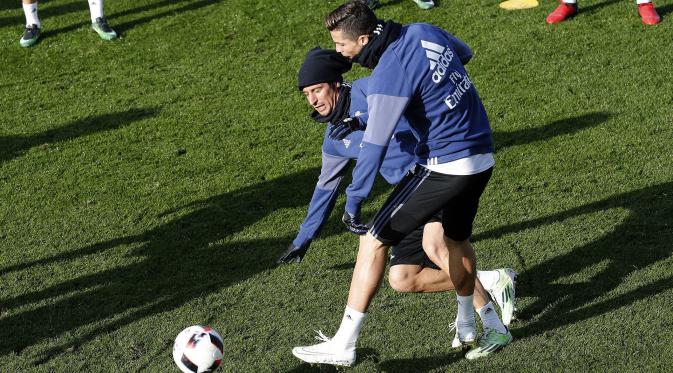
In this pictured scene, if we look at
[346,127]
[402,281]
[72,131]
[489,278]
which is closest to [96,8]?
[72,131]

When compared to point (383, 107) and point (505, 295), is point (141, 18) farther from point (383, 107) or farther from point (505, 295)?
point (383, 107)

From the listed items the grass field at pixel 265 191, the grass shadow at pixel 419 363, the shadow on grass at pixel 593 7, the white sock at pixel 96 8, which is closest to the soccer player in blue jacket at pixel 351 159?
the grass field at pixel 265 191

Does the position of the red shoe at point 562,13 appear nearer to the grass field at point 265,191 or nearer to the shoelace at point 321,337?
the grass field at point 265,191

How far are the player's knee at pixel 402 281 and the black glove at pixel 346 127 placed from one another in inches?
37.5

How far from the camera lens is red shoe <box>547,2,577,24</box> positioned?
1105 cm

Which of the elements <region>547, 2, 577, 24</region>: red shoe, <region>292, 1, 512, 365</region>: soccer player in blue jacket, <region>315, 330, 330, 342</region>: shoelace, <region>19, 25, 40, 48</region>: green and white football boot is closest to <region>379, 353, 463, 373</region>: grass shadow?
<region>292, 1, 512, 365</region>: soccer player in blue jacket

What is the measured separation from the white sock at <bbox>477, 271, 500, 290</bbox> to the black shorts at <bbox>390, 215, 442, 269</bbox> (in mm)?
351

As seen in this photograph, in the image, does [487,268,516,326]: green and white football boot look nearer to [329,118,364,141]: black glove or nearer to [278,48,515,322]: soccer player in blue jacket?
[278,48,515,322]: soccer player in blue jacket

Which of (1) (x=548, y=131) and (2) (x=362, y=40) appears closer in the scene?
(2) (x=362, y=40)

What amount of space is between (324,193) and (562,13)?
574 cm

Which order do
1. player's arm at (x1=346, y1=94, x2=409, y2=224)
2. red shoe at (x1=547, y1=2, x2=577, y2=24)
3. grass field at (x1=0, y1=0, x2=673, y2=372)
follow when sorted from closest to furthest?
player's arm at (x1=346, y1=94, x2=409, y2=224) < grass field at (x1=0, y1=0, x2=673, y2=372) < red shoe at (x1=547, y1=2, x2=577, y2=24)

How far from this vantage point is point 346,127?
232 inches

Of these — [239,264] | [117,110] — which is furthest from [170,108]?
[239,264]

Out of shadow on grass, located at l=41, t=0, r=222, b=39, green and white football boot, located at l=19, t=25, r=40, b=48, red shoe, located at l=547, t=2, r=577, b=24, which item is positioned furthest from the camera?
shadow on grass, located at l=41, t=0, r=222, b=39
